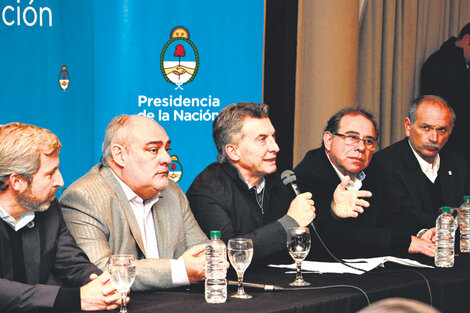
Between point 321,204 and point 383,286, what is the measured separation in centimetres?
95

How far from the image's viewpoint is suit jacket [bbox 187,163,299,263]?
2.81 m

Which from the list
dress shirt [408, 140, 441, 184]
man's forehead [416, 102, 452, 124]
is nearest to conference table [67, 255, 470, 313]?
dress shirt [408, 140, 441, 184]

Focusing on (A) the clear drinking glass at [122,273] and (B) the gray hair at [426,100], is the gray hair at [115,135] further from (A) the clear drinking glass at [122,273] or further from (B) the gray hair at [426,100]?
(B) the gray hair at [426,100]

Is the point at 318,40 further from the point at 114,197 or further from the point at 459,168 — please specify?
the point at 114,197

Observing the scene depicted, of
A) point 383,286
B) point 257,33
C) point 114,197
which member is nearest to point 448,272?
point 383,286

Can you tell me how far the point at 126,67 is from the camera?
12.4 feet

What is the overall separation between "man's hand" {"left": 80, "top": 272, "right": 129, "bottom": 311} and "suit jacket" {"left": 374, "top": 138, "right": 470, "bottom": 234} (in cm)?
186

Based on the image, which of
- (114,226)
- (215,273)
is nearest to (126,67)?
(114,226)

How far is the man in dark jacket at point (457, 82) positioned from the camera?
18.3 ft

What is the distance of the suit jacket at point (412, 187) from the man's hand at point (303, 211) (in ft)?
2.90

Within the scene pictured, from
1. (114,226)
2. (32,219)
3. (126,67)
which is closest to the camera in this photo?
(32,219)

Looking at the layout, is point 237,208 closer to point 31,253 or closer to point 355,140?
point 355,140

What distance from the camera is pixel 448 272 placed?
106 inches

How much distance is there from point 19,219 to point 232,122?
119 cm
